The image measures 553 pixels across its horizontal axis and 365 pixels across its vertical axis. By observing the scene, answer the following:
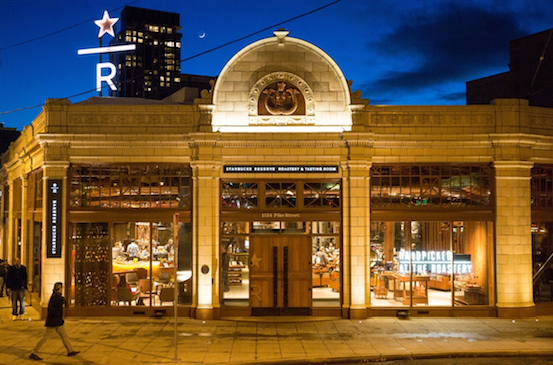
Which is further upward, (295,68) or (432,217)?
(295,68)

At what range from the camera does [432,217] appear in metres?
Result: 16.1

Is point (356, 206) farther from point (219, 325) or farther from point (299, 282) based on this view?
point (219, 325)

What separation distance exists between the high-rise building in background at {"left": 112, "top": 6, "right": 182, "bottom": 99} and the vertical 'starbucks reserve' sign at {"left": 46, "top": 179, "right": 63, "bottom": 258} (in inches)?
4566

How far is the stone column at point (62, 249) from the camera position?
51.1 feet

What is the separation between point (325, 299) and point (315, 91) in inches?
262

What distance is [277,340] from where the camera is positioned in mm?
13117

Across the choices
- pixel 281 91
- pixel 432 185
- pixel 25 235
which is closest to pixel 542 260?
pixel 432 185

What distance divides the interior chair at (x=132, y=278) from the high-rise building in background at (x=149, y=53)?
117 metres

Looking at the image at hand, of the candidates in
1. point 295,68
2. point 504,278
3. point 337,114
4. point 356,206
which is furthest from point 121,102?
point 504,278

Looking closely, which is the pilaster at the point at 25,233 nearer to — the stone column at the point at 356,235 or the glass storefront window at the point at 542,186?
the stone column at the point at 356,235

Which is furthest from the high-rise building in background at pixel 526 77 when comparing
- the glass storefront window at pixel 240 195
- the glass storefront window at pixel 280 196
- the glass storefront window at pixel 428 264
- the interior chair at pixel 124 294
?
the interior chair at pixel 124 294

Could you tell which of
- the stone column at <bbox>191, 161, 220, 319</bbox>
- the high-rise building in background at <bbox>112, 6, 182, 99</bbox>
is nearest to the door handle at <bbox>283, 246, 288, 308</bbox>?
the stone column at <bbox>191, 161, 220, 319</bbox>

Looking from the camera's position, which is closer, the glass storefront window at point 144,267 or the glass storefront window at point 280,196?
the glass storefront window at point 144,267

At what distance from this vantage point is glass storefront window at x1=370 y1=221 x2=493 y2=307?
1602 centimetres
